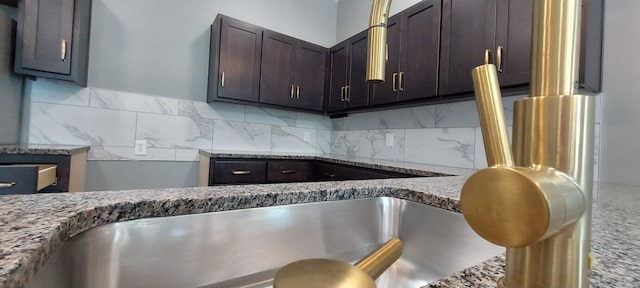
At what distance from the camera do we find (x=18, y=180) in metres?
1.29

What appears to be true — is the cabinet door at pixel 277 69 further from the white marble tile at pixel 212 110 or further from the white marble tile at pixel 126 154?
the white marble tile at pixel 126 154

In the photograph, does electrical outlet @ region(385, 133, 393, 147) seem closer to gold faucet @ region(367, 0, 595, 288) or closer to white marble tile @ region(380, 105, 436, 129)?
white marble tile @ region(380, 105, 436, 129)

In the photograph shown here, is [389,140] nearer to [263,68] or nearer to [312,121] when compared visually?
[312,121]

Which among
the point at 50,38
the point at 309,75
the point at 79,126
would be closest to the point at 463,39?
the point at 309,75

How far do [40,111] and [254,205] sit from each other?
2.44 meters

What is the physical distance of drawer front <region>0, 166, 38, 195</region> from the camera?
1.26 metres

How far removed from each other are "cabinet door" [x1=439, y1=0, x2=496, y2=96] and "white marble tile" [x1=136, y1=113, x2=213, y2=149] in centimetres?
205

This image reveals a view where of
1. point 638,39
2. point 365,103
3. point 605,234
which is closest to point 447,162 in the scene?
point 365,103

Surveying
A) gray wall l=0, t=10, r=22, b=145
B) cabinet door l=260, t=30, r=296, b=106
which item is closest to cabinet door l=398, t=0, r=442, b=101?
cabinet door l=260, t=30, r=296, b=106

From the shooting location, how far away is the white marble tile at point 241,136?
2.76 metres

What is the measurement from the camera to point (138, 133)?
2.40 m

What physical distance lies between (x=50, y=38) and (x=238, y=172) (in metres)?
1.45

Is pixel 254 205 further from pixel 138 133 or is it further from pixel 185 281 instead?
pixel 138 133

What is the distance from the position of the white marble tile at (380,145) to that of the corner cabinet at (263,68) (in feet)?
1.85
